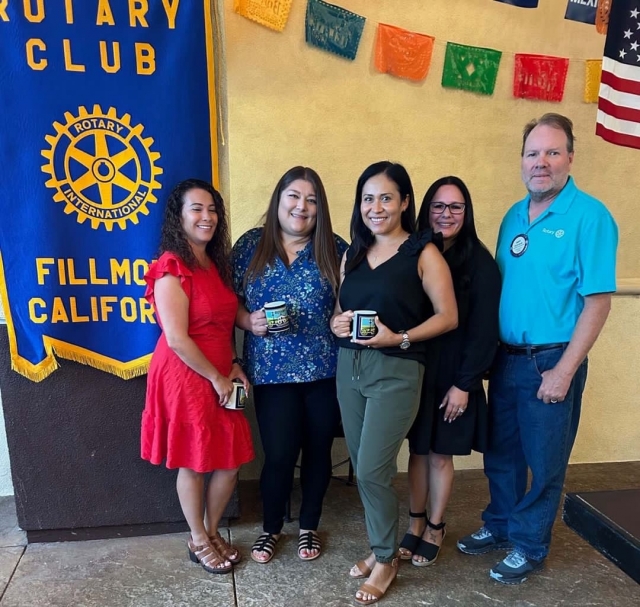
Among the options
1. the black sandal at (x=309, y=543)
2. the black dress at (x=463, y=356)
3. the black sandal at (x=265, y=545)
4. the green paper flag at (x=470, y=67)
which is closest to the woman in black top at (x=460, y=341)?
the black dress at (x=463, y=356)

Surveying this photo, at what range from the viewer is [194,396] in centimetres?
198

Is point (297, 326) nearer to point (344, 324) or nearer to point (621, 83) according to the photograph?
point (344, 324)

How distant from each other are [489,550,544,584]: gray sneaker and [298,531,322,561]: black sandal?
725 mm

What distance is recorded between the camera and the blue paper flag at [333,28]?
274 centimetres

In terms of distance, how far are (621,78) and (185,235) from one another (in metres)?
2.16

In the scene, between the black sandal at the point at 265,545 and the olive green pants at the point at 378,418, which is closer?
the olive green pants at the point at 378,418

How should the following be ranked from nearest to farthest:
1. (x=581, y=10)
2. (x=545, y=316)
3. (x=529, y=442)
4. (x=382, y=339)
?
(x=382, y=339), (x=545, y=316), (x=529, y=442), (x=581, y=10)

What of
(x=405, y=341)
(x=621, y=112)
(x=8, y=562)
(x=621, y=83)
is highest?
(x=621, y=83)

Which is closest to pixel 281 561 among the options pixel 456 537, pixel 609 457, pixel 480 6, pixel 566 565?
pixel 456 537

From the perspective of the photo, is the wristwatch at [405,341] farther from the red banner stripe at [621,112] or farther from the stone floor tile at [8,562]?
the stone floor tile at [8,562]

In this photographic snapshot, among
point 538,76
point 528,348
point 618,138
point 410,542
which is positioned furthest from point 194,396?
point 538,76

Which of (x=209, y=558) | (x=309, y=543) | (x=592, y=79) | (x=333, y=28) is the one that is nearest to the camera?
(x=209, y=558)

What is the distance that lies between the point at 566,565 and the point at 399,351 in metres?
1.29

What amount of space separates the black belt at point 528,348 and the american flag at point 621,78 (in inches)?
50.3
